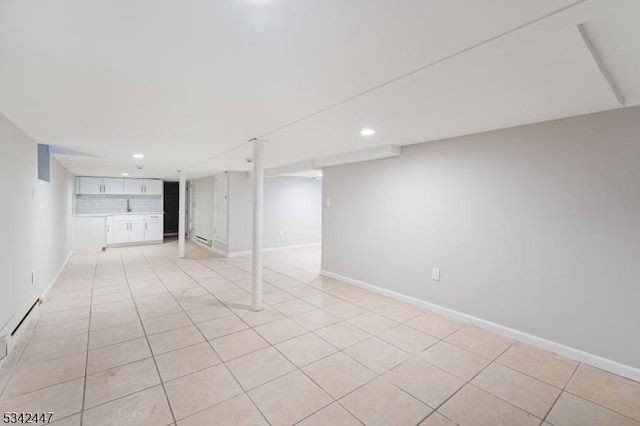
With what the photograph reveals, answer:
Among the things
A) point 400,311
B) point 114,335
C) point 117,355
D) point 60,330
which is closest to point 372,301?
point 400,311

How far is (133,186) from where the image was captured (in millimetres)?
8297

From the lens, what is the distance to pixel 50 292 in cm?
412

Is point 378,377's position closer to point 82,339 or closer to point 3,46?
point 82,339

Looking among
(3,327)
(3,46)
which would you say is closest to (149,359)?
(3,327)

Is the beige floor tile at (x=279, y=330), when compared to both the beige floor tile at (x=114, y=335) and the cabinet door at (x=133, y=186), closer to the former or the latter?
the beige floor tile at (x=114, y=335)

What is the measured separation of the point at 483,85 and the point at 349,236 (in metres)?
3.14

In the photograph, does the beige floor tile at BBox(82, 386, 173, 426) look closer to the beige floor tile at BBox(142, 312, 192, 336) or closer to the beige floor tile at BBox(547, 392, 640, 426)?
the beige floor tile at BBox(142, 312, 192, 336)

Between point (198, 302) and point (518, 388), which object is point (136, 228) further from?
point (518, 388)

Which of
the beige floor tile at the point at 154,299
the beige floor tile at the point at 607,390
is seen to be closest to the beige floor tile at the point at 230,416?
the beige floor tile at the point at 607,390

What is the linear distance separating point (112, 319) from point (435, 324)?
3694 mm

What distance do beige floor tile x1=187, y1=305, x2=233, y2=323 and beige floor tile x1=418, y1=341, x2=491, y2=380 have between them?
229 cm

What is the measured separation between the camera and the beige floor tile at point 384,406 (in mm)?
1765

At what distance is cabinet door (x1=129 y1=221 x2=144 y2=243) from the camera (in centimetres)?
813

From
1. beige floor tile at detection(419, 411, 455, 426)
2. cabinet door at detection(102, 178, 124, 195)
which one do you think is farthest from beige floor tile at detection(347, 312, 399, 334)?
cabinet door at detection(102, 178, 124, 195)
